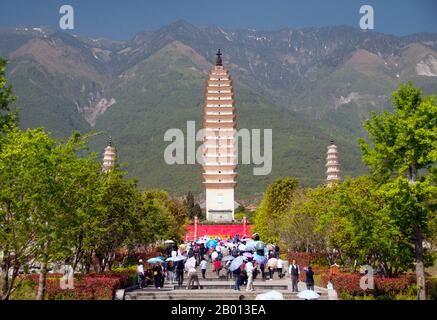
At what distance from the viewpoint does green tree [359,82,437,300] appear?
2609cm

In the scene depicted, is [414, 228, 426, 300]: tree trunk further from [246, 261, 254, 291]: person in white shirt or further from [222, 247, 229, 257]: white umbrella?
[222, 247, 229, 257]: white umbrella

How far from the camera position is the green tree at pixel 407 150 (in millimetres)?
26094

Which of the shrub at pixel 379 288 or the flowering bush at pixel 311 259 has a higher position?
the flowering bush at pixel 311 259

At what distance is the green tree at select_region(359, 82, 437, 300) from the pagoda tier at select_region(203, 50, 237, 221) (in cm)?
7364

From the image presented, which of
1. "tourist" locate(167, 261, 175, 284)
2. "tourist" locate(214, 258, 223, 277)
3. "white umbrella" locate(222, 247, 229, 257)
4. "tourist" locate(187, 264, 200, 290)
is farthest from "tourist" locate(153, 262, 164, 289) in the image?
"white umbrella" locate(222, 247, 229, 257)

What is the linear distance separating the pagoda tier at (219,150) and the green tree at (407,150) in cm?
7364

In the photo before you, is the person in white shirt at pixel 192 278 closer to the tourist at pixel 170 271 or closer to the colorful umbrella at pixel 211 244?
the tourist at pixel 170 271

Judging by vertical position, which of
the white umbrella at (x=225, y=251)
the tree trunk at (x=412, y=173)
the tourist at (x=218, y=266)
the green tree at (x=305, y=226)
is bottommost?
the tourist at (x=218, y=266)

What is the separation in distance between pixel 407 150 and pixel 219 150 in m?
77.6

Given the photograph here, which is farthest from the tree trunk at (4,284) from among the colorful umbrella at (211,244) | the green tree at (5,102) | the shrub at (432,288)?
the colorful umbrella at (211,244)

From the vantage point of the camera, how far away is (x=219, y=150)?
10394 cm

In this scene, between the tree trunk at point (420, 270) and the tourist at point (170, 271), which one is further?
the tourist at point (170, 271)

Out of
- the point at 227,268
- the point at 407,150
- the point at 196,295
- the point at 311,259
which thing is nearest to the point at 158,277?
the point at 196,295

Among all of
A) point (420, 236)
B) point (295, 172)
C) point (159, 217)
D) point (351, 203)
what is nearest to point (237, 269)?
point (351, 203)
